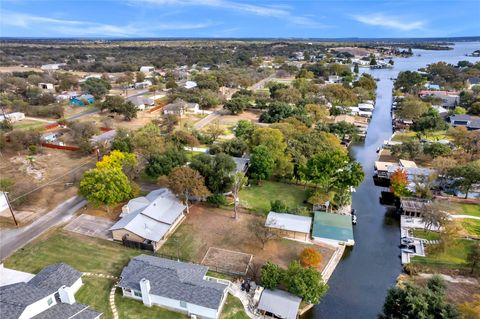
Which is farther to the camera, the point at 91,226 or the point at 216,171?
the point at 216,171

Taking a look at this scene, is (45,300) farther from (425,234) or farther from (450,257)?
(425,234)

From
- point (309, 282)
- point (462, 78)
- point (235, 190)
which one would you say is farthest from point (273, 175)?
point (462, 78)

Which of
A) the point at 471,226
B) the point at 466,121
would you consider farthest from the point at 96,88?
the point at 466,121

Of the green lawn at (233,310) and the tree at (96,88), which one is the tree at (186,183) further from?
the tree at (96,88)

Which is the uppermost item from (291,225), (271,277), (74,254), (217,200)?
(217,200)

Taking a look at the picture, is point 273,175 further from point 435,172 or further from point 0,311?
point 0,311

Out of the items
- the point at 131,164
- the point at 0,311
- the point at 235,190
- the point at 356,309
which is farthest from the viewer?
the point at 131,164

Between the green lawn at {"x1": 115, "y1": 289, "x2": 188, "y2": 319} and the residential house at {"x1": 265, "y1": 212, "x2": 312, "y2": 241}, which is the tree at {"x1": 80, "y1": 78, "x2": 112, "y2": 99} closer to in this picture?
the residential house at {"x1": 265, "y1": 212, "x2": 312, "y2": 241}
